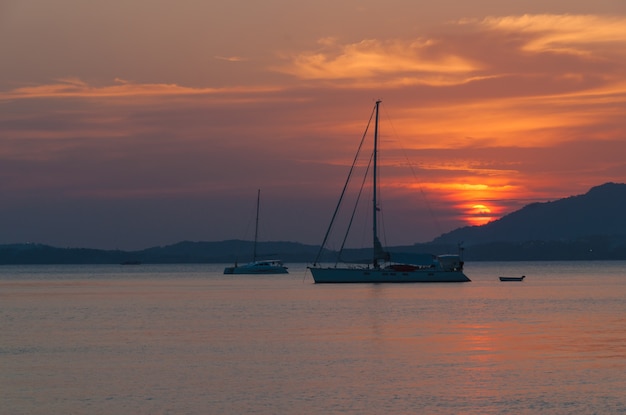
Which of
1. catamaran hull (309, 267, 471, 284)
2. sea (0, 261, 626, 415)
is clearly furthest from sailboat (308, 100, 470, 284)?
sea (0, 261, 626, 415)

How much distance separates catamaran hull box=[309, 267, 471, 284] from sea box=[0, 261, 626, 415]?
33560 mm

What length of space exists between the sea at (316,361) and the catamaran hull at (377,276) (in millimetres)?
33560

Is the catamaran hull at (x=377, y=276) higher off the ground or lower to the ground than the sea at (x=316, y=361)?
higher

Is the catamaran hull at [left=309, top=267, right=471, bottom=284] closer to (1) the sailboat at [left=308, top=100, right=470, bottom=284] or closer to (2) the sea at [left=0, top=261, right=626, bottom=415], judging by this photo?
(1) the sailboat at [left=308, top=100, right=470, bottom=284]

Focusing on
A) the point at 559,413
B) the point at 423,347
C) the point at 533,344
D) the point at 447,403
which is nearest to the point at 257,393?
the point at 447,403

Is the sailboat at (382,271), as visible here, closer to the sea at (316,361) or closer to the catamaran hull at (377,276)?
the catamaran hull at (377,276)

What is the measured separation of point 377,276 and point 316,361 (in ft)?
248

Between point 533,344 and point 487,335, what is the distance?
6230 mm

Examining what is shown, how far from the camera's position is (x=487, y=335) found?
59.5 metres

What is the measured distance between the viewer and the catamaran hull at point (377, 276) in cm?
11994

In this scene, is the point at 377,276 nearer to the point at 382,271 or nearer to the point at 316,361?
the point at 382,271

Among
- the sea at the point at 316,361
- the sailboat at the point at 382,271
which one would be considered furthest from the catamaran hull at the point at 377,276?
the sea at the point at 316,361

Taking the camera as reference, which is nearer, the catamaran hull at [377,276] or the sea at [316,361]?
the sea at [316,361]

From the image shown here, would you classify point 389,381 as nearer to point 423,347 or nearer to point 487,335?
point 423,347
